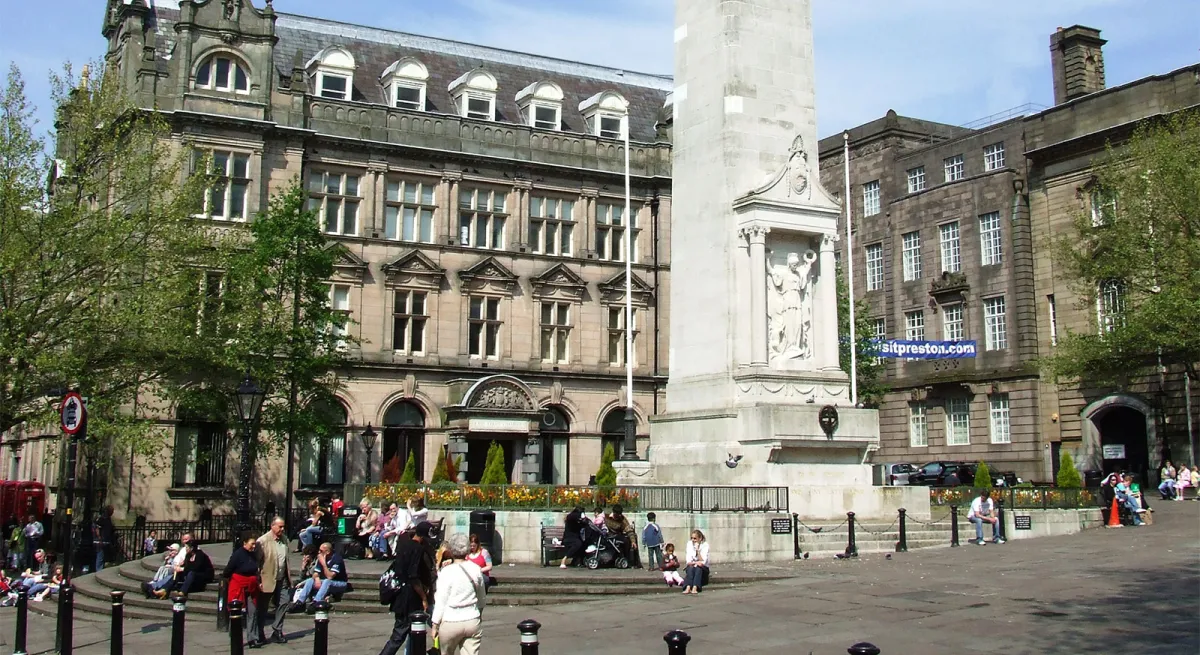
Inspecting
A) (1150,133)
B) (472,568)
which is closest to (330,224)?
(1150,133)

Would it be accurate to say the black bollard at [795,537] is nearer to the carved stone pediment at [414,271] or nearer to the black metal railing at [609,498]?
the black metal railing at [609,498]

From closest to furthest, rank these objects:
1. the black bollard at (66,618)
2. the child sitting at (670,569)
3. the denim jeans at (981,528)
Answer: the black bollard at (66,618)
the child sitting at (670,569)
the denim jeans at (981,528)

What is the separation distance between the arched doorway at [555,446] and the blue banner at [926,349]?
13.3 m

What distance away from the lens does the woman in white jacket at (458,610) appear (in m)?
11.7

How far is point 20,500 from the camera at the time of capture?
143ft

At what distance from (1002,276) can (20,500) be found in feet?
140

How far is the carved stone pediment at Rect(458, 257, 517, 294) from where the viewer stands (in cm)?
4834

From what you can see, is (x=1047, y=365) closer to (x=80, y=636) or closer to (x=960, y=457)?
(x=960, y=457)

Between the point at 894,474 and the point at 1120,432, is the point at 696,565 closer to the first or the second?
the point at 894,474

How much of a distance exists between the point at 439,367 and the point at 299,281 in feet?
33.7

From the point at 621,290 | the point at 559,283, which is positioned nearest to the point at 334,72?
the point at 559,283

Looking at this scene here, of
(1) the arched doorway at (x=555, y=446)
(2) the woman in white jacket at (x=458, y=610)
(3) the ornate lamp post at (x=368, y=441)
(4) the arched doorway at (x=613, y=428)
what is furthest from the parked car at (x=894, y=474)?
(2) the woman in white jacket at (x=458, y=610)

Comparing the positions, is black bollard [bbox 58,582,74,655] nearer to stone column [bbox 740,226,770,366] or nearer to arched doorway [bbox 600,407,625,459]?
stone column [bbox 740,226,770,366]

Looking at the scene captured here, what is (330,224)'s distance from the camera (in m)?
46.6
